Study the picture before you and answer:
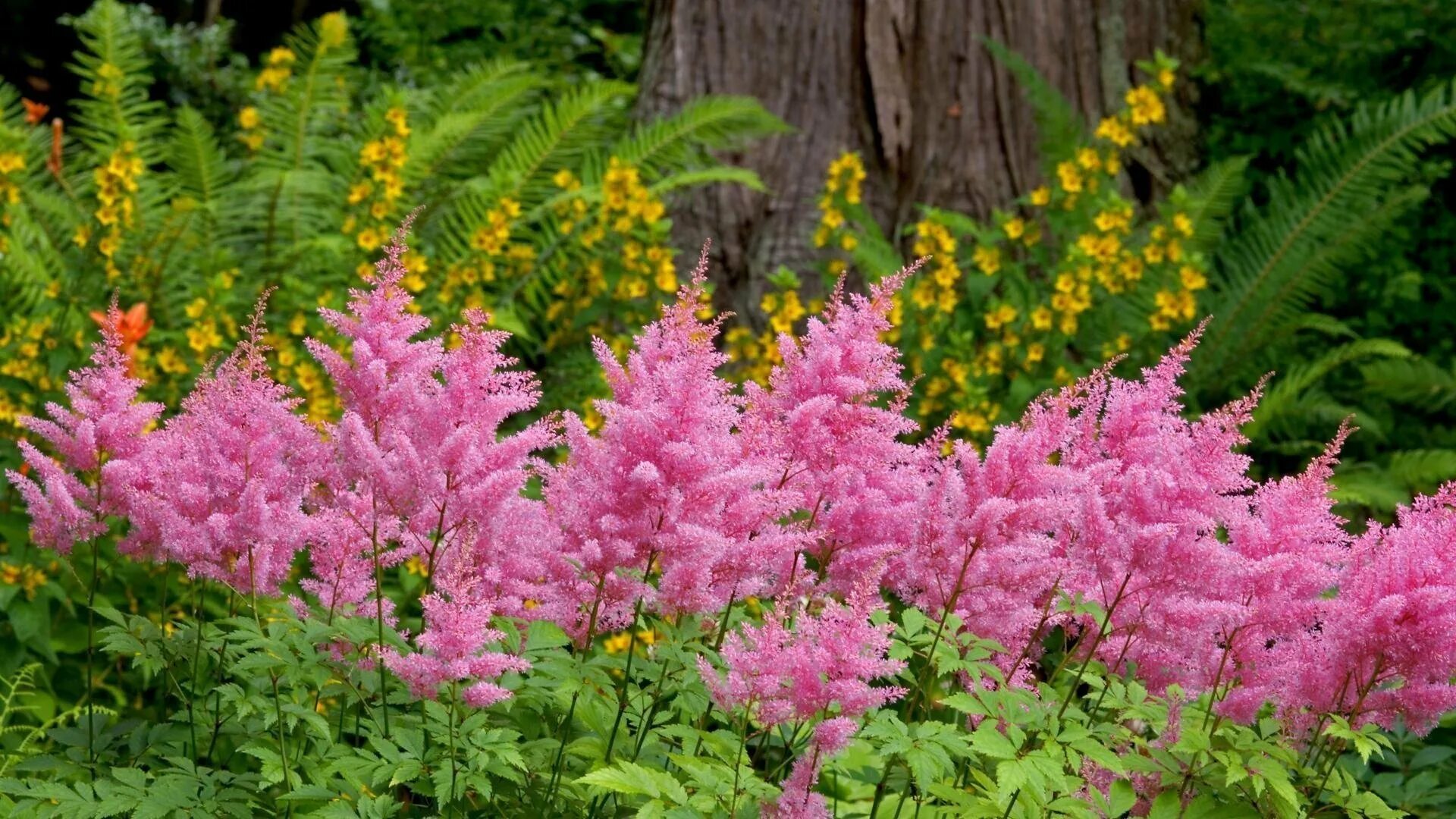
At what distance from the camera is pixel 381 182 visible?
658cm

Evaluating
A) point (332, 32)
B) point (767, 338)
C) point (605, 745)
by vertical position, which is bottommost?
point (767, 338)

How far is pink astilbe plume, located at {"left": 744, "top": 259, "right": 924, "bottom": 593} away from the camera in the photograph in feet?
9.78

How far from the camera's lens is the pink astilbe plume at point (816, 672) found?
8.41 ft

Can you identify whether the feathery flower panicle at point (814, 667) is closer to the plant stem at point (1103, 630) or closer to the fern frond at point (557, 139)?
the plant stem at point (1103, 630)

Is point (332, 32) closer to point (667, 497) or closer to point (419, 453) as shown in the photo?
point (419, 453)

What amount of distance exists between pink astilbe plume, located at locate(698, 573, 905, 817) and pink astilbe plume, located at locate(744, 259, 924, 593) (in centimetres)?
33

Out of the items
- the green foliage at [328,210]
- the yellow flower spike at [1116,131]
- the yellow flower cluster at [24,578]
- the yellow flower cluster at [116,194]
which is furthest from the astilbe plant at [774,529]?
the yellow flower spike at [1116,131]

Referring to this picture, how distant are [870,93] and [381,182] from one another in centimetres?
249

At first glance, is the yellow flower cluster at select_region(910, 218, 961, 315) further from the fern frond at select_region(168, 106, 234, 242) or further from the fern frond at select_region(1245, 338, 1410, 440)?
the fern frond at select_region(168, 106, 234, 242)

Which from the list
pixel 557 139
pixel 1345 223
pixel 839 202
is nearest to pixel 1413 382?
pixel 1345 223

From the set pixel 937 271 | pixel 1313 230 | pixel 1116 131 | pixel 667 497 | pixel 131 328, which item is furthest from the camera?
pixel 1313 230

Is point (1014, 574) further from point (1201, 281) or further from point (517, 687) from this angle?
point (1201, 281)

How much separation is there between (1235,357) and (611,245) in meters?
2.95

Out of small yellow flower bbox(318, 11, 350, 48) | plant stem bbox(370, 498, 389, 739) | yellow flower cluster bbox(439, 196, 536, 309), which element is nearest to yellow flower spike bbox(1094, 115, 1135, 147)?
yellow flower cluster bbox(439, 196, 536, 309)
